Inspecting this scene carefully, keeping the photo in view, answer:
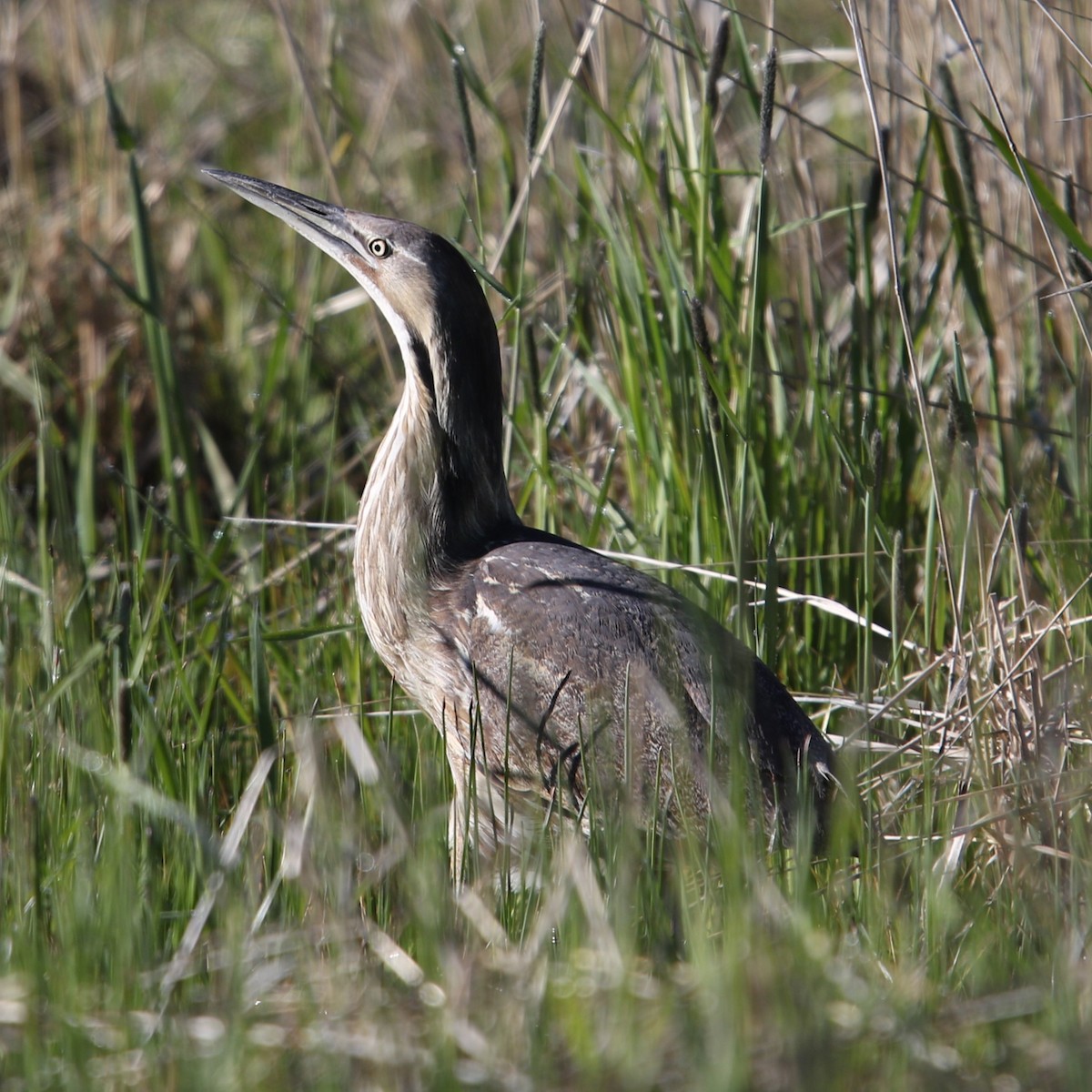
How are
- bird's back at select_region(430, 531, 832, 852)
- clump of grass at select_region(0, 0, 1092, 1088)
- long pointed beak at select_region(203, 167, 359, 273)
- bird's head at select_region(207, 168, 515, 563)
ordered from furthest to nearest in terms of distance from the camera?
long pointed beak at select_region(203, 167, 359, 273) < bird's head at select_region(207, 168, 515, 563) < bird's back at select_region(430, 531, 832, 852) < clump of grass at select_region(0, 0, 1092, 1088)

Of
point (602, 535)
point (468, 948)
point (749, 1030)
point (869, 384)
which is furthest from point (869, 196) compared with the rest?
point (749, 1030)

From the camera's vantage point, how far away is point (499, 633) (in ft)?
9.75

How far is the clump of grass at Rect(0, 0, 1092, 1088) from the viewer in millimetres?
1867

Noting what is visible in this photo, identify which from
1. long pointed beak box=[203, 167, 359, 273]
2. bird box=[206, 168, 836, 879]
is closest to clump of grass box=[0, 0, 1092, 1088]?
bird box=[206, 168, 836, 879]

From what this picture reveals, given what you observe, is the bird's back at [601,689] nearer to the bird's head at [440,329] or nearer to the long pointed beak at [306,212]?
the bird's head at [440,329]

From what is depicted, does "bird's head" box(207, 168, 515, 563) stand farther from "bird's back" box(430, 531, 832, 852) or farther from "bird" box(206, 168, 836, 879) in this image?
"bird's back" box(430, 531, 832, 852)

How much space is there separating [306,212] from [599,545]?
3.89ft

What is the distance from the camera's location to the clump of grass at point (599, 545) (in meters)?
1.87

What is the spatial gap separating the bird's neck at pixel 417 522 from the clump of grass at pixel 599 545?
15cm

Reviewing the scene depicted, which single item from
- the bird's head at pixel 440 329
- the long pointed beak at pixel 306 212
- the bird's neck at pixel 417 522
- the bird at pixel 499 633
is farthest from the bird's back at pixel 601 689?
the long pointed beak at pixel 306 212

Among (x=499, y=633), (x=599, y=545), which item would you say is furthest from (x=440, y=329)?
(x=599, y=545)

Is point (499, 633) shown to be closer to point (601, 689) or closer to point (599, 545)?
point (601, 689)

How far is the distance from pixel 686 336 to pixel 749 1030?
2016 millimetres

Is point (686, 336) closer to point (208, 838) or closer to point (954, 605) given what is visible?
point (954, 605)
